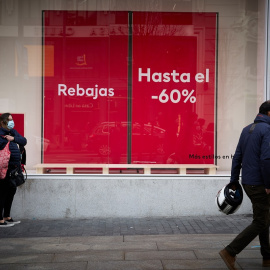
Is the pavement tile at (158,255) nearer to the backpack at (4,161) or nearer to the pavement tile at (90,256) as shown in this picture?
the pavement tile at (90,256)

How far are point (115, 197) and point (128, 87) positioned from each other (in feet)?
6.73

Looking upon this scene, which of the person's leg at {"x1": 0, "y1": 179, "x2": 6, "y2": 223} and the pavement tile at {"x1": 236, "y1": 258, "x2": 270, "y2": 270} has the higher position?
the person's leg at {"x1": 0, "y1": 179, "x2": 6, "y2": 223}

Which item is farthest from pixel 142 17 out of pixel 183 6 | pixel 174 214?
pixel 174 214

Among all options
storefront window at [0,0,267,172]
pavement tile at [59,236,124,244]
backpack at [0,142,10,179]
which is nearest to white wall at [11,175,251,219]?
storefront window at [0,0,267,172]

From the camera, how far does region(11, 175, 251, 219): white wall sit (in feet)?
29.9

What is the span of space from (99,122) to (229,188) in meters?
4.17

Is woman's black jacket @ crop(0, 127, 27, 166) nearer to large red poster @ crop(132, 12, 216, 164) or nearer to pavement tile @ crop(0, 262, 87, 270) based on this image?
large red poster @ crop(132, 12, 216, 164)

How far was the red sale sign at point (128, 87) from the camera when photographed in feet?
31.6

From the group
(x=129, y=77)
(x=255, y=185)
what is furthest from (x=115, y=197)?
(x=255, y=185)

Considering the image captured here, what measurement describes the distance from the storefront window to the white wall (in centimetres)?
55

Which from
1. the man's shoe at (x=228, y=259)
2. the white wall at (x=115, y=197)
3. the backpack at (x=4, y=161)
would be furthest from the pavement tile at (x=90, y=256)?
the white wall at (x=115, y=197)

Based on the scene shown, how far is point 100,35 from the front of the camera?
9609 millimetres

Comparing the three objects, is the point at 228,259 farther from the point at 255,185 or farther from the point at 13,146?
the point at 13,146

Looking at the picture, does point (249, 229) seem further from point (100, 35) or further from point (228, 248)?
point (100, 35)
